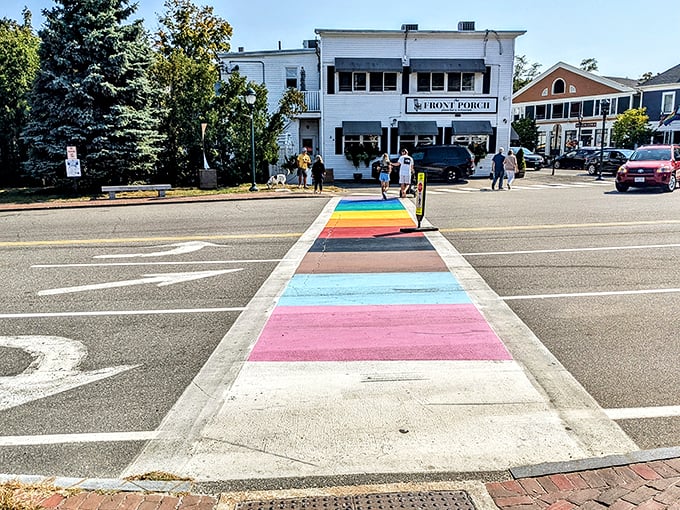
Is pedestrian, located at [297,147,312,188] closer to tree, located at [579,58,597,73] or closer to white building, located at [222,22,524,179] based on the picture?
white building, located at [222,22,524,179]

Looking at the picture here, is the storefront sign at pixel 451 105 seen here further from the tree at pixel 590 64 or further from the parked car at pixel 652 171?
the tree at pixel 590 64

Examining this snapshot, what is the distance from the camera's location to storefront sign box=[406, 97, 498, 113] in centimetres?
3366

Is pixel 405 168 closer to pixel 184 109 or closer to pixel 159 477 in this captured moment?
pixel 184 109

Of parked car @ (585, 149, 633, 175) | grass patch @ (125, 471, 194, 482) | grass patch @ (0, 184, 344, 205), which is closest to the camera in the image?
grass patch @ (125, 471, 194, 482)

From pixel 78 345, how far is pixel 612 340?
18.8 ft

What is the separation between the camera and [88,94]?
2464 centimetres

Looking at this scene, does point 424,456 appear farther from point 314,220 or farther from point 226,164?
point 226,164

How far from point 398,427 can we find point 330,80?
30.8 meters

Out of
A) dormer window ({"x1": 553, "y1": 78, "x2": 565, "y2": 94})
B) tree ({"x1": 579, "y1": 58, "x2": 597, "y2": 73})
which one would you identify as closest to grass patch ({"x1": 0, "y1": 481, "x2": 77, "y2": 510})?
dormer window ({"x1": 553, "y1": 78, "x2": 565, "y2": 94})

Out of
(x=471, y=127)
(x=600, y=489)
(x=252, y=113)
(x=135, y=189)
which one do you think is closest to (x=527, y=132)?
(x=471, y=127)

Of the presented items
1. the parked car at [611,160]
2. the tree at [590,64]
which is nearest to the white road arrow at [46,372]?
the parked car at [611,160]

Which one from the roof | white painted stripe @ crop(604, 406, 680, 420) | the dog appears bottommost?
white painted stripe @ crop(604, 406, 680, 420)

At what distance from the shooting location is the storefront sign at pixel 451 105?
3366cm

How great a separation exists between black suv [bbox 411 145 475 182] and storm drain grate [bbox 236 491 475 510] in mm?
26246
